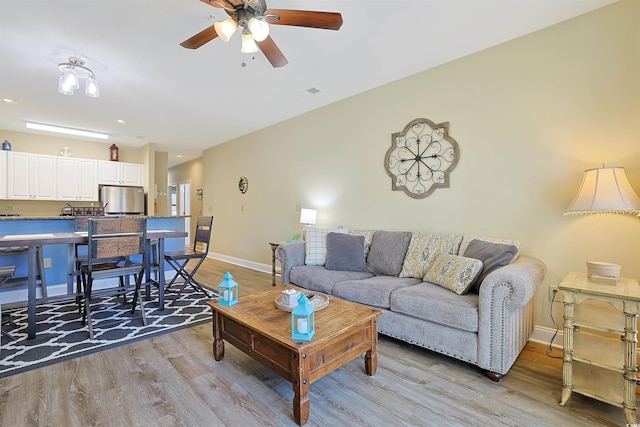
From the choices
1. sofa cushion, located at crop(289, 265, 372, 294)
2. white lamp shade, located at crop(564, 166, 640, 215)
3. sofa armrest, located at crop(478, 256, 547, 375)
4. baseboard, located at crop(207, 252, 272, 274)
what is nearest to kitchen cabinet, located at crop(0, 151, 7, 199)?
baseboard, located at crop(207, 252, 272, 274)

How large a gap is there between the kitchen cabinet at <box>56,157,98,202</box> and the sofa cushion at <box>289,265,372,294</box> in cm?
511

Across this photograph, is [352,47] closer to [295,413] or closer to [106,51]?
[106,51]

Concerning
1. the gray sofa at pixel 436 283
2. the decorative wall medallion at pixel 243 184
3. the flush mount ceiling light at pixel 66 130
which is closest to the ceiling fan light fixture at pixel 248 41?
the gray sofa at pixel 436 283

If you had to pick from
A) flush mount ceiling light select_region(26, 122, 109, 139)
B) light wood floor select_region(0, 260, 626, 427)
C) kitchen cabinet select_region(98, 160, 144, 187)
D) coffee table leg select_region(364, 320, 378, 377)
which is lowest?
light wood floor select_region(0, 260, 626, 427)

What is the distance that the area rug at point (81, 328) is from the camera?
223cm

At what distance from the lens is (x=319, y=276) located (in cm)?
304

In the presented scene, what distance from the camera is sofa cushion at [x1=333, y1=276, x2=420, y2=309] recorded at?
98.7 inches

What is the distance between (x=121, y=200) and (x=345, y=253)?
5386 mm

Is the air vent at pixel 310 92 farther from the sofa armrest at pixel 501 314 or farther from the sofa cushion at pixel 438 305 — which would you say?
the sofa armrest at pixel 501 314

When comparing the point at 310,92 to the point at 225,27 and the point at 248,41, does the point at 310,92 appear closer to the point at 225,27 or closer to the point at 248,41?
the point at 248,41

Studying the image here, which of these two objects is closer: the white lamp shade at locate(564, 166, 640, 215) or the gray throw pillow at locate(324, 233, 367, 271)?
the white lamp shade at locate(564, 166, 640, 215)

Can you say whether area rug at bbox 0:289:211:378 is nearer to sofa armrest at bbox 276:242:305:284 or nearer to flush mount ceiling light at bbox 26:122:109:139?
sofa armrest at bbox 276:242:305:284

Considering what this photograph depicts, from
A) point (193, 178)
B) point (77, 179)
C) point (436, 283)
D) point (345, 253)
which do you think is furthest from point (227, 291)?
point (193, 178)

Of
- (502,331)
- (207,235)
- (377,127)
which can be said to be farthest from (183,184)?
(502,331)
